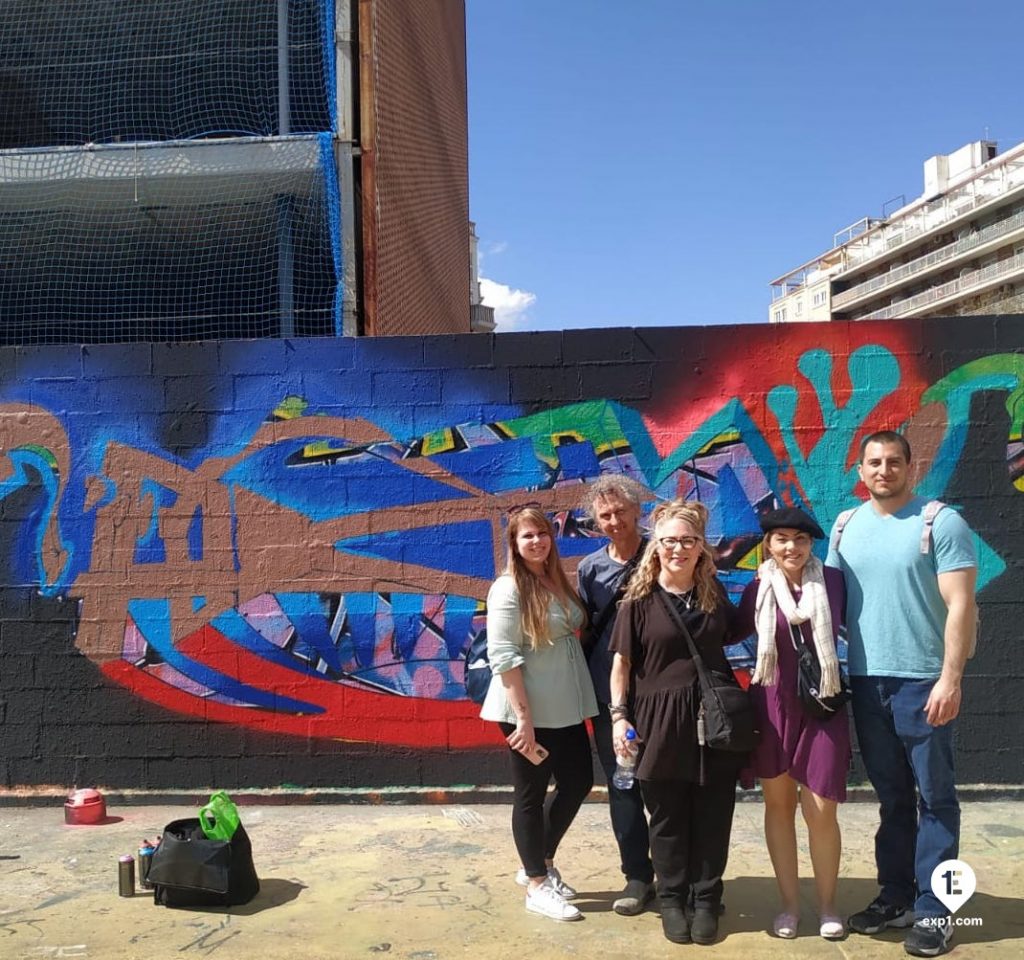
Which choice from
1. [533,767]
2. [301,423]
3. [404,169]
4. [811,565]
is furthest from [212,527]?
[404,169]

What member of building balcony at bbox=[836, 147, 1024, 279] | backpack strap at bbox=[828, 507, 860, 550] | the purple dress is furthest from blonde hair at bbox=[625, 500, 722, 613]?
building balcony at bbox=[836, 147, 1024, 279]

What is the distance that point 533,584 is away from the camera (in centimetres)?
373

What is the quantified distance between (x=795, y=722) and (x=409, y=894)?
1707 mm

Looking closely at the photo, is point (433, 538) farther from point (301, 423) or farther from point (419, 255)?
point (419, 255)

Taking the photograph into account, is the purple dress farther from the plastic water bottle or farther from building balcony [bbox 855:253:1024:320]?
building balcony [bbox 855:253:1024:320]

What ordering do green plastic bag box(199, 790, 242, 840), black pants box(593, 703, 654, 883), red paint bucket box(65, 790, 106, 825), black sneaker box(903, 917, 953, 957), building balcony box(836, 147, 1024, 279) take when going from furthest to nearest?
1. building balcony box(836, 147, 1024, 279)
2. red paint bucket box(65, 790, 106, 825)
3. green plastic bag box(199, 790, 242, 840)
4. black pants box(593, 703, 654, 883)
5. black sneaker box(903, 917, 953, 957)

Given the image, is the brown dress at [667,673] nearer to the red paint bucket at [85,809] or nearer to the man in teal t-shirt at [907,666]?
the man in teal t-shirt at [907,666]

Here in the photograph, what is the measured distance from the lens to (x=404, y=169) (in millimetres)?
9469

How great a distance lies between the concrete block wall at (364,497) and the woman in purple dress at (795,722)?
1577mm

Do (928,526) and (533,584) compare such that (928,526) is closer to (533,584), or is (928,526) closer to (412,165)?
(533,584)

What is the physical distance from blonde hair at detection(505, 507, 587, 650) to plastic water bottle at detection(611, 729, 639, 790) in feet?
1.48

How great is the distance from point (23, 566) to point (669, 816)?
3750mm

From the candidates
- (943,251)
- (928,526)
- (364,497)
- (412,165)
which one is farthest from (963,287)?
(928,526)

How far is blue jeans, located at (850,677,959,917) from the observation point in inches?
134
